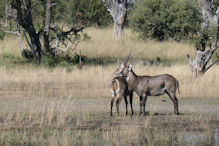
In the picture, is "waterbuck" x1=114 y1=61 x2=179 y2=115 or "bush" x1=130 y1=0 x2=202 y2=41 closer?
"waterbuck" x1=114 y1=61 x2=179 y2=115

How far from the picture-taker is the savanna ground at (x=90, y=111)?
9555 millimetres

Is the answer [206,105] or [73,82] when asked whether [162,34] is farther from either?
[206,105]

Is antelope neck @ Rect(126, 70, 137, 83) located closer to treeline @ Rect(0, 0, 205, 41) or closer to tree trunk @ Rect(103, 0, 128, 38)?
treeline @ Rect(0, 0, 205, 41)

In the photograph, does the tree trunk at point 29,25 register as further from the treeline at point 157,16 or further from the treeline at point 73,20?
the treeline at point 157,16

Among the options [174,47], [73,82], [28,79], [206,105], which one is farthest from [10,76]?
[174,47]

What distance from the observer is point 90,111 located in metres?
13.0

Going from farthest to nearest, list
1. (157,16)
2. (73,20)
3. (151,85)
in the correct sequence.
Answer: (157,16) → (73,20) → (151,85)

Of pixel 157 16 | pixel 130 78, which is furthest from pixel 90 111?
pixel 157 16

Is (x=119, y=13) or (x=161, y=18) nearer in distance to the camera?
(x=161, y=18)

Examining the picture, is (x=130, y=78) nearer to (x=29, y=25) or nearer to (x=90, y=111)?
(x=90, y=111)

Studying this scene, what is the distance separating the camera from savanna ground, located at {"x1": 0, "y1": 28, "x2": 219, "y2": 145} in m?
9.55

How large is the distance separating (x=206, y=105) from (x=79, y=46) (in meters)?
17.5

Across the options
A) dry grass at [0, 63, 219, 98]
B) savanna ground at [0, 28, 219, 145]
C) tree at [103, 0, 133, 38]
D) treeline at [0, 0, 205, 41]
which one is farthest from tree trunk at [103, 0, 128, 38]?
dry grass at [0, 63, 219, 98]

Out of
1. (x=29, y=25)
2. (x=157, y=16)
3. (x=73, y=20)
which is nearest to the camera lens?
(x=29, y=25)
